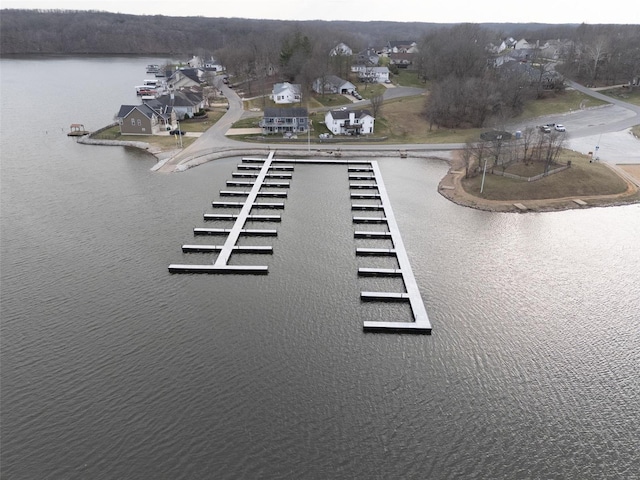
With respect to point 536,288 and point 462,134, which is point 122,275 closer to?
point 536,288

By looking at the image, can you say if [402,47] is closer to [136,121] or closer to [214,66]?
[214,66]

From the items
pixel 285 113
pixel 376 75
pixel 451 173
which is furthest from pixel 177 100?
pixel 376 75

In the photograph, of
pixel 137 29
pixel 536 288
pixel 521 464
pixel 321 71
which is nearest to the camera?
pixel 521 464

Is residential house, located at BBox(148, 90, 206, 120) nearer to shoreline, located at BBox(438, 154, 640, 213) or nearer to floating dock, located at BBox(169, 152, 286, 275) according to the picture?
floating dock, located at BBox(169, 152, 286, 275)

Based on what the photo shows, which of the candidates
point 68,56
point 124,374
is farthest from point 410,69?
point 68,56

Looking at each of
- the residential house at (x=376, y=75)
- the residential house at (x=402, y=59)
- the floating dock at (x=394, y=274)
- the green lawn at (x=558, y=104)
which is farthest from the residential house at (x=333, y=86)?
the floating dock at (x=394, y=274)

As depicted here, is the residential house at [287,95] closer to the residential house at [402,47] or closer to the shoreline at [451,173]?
the shoreline at [451,173]

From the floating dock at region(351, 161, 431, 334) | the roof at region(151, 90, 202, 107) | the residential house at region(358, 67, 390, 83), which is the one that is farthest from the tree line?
the floating dock at region(351, 161, 431, 334)
